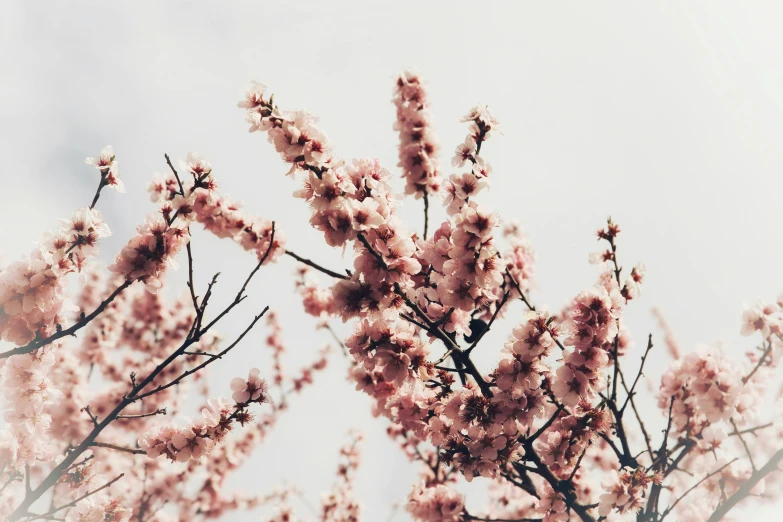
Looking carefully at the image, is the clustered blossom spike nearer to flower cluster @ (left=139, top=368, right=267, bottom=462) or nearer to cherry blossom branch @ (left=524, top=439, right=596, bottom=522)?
flower cluster @ (left=139, top=368, right=267, bottom=462)

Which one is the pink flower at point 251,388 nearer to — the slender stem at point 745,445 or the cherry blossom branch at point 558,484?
the cherry blossom branch at point 558,484

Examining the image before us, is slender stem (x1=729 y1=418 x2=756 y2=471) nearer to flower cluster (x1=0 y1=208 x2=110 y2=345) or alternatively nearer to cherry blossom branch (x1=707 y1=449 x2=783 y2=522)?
cherry blossom branch (x1=707 y1=449 x2=783 y2=522)

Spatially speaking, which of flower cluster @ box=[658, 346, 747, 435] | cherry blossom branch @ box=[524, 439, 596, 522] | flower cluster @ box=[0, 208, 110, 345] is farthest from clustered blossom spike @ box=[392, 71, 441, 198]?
flower cluster @ box=[658, 346, 747, 435]

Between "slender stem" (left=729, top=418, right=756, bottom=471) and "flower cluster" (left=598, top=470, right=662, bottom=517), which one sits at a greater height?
"slender stem" (left=729, top=418, right=756, bottom=471)

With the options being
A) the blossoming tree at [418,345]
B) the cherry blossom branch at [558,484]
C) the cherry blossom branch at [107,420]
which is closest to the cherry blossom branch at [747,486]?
the blossoming tree at [418,345]

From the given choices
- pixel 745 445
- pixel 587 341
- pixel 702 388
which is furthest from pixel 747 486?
pixel 587 341

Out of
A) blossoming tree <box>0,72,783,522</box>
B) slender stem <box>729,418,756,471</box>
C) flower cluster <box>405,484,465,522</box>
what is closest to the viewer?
blossoming tree <box>0,72,783,522</box>

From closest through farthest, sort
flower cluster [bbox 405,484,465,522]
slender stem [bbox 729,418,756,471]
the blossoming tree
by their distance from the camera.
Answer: the blossoming tree, slender stem [bbox 729,418,756,471], flower cluster [bbox 405,484,465,522]

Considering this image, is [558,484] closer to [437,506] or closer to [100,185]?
[437,506]

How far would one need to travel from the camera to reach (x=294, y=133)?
255cm

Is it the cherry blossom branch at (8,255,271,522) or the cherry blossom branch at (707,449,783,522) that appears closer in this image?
the cherry blossom branch at (8,255,271,522)

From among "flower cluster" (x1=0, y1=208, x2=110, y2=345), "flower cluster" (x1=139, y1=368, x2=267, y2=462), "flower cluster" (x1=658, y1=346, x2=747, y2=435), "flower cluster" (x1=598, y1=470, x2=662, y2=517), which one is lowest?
"flower cluster" (x1=598, y1=470, x2=662, y2=517)

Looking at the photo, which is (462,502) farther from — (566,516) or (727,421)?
(727,421)

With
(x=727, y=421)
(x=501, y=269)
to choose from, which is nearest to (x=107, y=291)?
(x=501, y=269)
